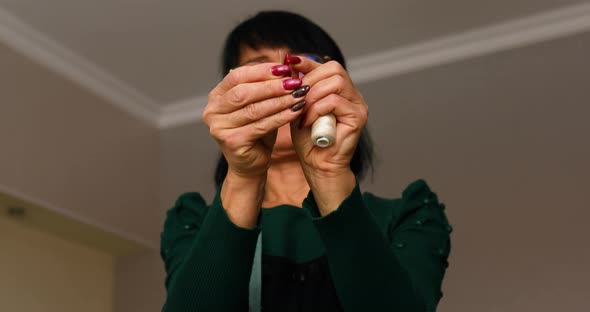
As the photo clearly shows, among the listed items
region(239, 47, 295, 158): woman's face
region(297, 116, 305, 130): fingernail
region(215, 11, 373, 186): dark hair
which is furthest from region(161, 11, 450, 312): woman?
region(215, 11, 373, 186): dark hair

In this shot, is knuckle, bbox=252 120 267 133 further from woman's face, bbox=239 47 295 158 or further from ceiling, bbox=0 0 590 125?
ceiling, bbox=0 0 590 125

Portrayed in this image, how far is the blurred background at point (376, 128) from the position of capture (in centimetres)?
194

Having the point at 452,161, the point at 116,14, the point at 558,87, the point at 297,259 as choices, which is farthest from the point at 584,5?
the point at 297,259

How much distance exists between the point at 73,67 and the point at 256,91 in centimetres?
170

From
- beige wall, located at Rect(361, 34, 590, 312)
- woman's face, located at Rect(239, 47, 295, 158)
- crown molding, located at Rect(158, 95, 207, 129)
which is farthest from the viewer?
crown molding, located at Rect(158, 95, 207, 129)

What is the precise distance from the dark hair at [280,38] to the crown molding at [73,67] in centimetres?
115

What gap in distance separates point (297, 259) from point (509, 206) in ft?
3.95

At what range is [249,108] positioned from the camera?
68 cm

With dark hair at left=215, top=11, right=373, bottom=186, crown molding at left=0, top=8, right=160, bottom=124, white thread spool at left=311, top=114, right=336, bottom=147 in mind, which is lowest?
white thread spool at left=311, top=114, right=336, bottom=147

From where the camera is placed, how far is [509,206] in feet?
6.48

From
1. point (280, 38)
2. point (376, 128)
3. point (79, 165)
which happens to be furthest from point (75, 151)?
point (280, 38)

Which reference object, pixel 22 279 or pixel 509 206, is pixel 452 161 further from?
pixel 22 279

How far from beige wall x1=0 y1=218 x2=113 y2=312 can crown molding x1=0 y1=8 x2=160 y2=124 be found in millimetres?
451

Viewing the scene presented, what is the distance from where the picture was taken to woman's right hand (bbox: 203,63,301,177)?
0.68 m
